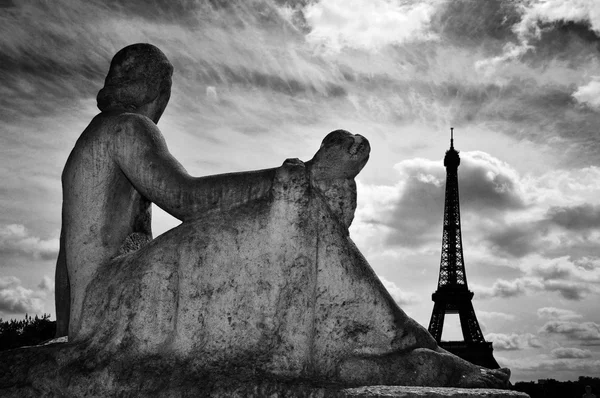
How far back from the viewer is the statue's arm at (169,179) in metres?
5.33

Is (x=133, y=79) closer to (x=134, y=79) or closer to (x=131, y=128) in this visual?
(x=134, y=79)

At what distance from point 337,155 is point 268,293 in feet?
3.81

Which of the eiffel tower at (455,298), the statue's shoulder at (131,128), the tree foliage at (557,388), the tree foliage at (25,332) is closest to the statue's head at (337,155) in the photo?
the statue's shoulder at (131,128)

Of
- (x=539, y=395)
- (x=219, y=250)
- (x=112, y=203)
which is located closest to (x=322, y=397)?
(x=219, y=250)

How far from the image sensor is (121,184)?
6039mm

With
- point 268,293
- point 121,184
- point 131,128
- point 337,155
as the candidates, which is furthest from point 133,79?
point 268,293

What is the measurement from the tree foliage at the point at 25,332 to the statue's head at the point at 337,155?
Result: 21710 millimetres

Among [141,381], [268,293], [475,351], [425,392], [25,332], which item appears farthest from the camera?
[475,351]

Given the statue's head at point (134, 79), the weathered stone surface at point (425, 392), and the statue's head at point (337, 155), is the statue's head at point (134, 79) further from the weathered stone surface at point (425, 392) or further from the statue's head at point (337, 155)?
the weathered stone surface at point (425, 392)

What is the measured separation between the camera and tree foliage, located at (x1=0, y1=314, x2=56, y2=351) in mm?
25531

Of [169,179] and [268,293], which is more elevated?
[169,179]

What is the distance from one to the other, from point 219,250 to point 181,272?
326mm

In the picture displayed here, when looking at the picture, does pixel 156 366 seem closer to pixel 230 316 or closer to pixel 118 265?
pixel 230 316

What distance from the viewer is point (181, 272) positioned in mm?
5137
